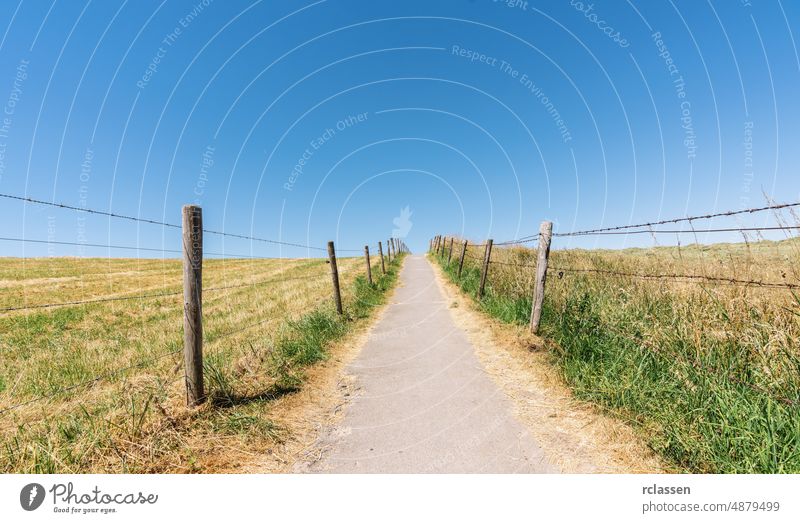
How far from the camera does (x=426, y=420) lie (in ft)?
13.6

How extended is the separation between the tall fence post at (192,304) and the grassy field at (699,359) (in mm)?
4505

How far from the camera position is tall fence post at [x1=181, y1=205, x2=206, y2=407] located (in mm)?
4098

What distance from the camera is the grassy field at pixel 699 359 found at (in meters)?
2.96

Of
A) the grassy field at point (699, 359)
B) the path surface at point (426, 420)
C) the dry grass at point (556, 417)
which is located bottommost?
the path surface at point (426, 420)

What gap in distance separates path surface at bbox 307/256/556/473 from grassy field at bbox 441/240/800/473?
1169mm

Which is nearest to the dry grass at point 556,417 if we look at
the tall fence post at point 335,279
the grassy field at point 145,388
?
the grassy field at point 145,388

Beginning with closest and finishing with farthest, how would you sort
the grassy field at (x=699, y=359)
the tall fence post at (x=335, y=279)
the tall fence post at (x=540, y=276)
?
the grassy field at (x=699, y=359)
the tall fence post at (x=540, y=276)
the tall fence post at (x=335, y=279)

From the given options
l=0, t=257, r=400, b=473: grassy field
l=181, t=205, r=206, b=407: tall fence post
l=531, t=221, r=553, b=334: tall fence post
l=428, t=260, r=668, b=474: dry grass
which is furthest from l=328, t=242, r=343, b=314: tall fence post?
l=181, t=205, r=206, b=407: tall fence post

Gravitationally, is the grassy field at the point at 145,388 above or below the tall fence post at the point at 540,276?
below

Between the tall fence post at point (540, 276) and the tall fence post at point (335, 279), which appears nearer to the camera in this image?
the tall fence post at point (540, 276)

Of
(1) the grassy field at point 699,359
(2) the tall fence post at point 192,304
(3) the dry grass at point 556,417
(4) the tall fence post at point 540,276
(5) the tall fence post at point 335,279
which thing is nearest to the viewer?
(1) the grassy field at point 699,359

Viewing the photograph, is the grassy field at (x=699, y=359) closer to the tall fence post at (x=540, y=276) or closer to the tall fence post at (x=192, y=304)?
the tall fence post at (x=540, y=276)

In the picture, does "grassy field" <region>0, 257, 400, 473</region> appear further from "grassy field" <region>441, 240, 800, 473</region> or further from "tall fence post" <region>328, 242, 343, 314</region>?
"grassy field" <region>441, 240, 800, 473</region>
